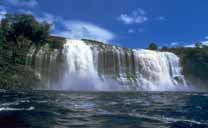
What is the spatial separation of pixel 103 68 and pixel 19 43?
15504mm

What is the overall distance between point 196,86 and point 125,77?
63.0 ft

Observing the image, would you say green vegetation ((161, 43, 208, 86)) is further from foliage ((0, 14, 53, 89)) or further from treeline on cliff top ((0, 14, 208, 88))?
foliage ((0, 14, 53, 89))

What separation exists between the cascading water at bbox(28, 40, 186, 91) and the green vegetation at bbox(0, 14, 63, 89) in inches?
72.0

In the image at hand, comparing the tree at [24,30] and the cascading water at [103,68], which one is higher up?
the tree at [24,30]

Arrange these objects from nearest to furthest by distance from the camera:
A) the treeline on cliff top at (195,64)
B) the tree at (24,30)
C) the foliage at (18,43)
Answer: the foliage at (18,43)
the tree at (24,30)
the treeline on cliff top at (195,64)

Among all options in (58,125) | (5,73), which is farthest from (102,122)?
(5,73)

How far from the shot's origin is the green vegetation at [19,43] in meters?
46.3

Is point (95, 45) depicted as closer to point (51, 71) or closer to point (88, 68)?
point (88, 68)

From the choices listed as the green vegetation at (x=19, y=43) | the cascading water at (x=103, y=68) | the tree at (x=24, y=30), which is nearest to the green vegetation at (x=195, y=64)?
the cascading water at (x=103, y=68)

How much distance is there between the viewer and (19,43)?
49625 mm

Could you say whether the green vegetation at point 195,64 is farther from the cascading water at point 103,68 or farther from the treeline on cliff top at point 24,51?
the cascading water at point 103,68

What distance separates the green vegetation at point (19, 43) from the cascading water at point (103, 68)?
183 centimetres

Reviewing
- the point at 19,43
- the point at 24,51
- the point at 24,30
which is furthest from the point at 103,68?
the point at 24,30

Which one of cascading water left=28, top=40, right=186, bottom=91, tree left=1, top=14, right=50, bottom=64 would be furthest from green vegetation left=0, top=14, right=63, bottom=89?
cascading water left=28, top=40, right=186, bottom=91
